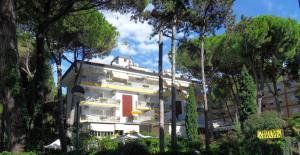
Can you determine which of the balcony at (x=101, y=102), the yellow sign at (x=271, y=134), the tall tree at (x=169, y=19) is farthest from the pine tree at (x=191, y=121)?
the yellow sign at (x=271, y=134)

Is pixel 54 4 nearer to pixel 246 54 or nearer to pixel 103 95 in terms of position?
pixel 246 54

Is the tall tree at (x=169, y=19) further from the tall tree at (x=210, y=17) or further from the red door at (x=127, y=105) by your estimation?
the red door at (x=127, y=105)

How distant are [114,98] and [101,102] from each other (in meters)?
2.11

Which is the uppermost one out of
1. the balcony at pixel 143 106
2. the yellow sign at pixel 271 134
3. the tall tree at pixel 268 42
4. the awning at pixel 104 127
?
the tall tree at pixel 268 42

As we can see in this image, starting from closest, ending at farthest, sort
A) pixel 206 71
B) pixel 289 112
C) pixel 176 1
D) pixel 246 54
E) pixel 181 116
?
1. pixel 176 1
2. pixel 246 54
3. pixel 206 71
4. pixel 181 116
5. pixel 289 112

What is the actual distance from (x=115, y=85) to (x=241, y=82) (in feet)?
48.8

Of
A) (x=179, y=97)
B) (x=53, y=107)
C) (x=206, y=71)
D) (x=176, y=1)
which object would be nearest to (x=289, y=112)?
(x=179, y=97)

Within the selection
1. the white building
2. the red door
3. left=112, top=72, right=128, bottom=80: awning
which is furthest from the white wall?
left=112, top=72, right=128, bottom=80: awning

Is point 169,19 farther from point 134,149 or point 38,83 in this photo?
point 134,149

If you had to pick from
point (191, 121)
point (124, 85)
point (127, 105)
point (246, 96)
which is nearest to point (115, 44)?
point (191, 121)

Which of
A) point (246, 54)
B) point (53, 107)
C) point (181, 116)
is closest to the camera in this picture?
point (53, 107)

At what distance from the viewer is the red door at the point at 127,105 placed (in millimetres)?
42250

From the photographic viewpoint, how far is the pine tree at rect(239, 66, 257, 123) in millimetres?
32438

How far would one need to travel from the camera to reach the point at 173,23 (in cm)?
1962
